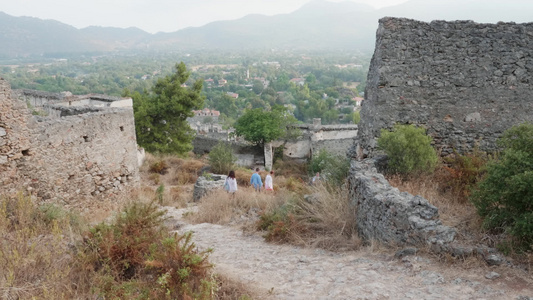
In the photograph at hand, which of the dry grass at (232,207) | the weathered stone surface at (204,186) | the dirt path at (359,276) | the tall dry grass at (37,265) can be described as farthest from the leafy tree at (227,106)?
the dirt path at (359,276)

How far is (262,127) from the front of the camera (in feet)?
95.7

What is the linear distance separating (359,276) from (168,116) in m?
19.7

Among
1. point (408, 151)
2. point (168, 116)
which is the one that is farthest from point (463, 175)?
point (168, 116)

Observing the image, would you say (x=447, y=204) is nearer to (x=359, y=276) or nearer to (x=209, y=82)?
(x=359, y=276)

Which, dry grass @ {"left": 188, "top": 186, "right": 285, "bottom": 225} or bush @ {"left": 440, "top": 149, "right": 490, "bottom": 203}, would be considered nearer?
bush @ {"left": 440, "top": 149, "right": 490, "bottom": 203}

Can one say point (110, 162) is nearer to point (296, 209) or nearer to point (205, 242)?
point (205, 242)

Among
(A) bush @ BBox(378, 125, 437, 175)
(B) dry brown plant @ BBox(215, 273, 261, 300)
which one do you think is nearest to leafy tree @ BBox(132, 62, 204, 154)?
(A) bush @ BBox(378, 125, 437, 175)

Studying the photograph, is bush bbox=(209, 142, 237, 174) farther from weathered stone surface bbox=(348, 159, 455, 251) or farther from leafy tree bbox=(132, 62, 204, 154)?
weathered stone surface bbox=(348, 159, 455, 251)

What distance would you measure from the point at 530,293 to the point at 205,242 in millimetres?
4060

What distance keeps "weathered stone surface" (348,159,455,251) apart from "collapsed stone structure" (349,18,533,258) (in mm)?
1519

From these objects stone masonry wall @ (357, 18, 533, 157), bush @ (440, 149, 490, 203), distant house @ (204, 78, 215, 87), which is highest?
stone masonry wall @ (357, 18, 533, 157)

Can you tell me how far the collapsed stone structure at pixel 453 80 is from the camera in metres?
7.44

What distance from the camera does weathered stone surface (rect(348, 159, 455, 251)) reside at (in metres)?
4.41

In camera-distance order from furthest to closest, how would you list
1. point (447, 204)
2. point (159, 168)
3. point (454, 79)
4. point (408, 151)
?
point (159, 168)
point (454, 79)
point (408, 151)
point (447, 204)
